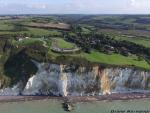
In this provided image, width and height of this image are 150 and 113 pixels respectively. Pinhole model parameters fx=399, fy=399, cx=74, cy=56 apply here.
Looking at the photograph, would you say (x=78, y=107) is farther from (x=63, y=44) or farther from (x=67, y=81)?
(x=63, y=44)

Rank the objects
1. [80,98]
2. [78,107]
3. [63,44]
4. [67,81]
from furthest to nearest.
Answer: [63,44], [67,81], [80,98], [78,107]

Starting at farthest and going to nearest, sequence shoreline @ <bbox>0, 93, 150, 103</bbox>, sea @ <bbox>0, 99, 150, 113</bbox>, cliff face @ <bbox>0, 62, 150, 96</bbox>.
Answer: cliff face @ <bbox>0, 62, 150, 96</bbox> < shoreline @ <bbox>0, 93, 150, 103</bbox> < sea @ <bbox>0, 99, 150, 113</bbox>

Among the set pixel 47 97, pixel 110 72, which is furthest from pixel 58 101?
pixel 110 72

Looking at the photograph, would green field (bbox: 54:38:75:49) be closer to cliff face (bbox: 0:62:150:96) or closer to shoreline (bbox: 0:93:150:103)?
cliff face (bbox: 0:62:150:96)

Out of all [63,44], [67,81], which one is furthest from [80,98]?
[63,44]

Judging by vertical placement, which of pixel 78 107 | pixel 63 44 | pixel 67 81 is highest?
pixel 63 44

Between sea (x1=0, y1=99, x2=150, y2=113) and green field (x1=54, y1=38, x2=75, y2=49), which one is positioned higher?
green field (x1=54, y1=38, x2=75, y2=49)

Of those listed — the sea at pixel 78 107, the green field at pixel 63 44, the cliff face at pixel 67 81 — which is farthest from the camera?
the green field at pixel 63 44

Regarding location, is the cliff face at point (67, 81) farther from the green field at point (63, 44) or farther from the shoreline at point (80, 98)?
the green field at point (63, 44)

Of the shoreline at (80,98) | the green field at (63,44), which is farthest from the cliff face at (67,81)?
the green field at (63,44)

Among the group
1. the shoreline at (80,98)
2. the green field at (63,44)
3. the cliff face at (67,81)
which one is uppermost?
the green field at (63,44)

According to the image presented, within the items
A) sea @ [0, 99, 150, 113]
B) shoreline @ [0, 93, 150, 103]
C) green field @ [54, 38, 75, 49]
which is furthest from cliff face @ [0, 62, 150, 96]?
green field @ [54, 38, 75, 49]
